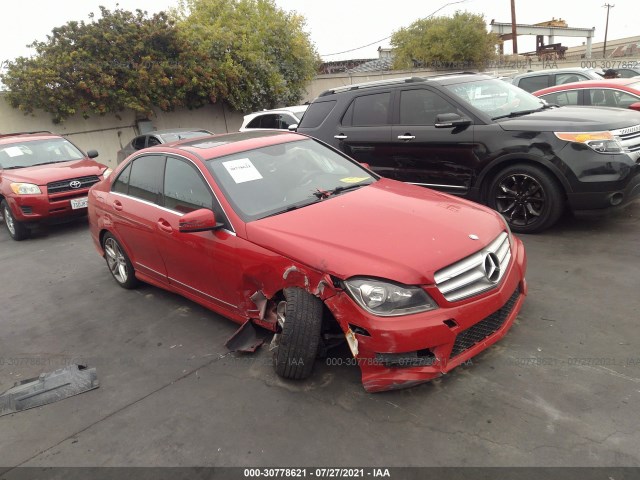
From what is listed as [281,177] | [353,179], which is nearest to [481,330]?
[353,179]

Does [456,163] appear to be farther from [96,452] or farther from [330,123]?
[96,452]

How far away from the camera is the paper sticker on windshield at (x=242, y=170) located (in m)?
3.80

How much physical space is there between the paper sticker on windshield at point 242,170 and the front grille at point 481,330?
2.01m

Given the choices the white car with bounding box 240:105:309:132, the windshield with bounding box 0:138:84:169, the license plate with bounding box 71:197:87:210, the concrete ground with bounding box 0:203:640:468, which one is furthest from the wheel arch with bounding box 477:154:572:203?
the windshield with bounding box 0:138:84:169

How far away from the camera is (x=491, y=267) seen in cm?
303

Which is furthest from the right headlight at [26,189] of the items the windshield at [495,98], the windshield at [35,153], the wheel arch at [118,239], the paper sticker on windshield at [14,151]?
the windshield at [495,98]

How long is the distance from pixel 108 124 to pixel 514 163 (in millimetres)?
14871

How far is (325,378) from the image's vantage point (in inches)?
124

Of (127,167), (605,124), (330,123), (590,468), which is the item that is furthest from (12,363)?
(605,124)

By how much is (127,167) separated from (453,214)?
133 inches

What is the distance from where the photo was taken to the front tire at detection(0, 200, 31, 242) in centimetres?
796

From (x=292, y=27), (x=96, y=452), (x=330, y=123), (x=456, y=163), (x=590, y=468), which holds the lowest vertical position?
(x=590, y=468)

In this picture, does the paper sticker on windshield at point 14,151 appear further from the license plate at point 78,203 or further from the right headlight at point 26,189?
the license plate at point 78,203

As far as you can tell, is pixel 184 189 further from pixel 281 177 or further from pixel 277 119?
pixel 277 119
